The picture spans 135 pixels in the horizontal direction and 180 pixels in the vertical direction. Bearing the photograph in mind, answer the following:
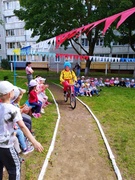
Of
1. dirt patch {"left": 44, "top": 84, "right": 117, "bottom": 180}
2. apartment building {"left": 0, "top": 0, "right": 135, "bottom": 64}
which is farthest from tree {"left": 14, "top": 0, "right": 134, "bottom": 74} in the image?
apartment building {"left": 0, "top": 0, "right": 135, "bottom": 64}

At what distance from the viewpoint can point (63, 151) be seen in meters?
4.18

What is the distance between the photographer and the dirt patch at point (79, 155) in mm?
3361

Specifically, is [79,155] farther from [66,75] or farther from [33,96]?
[66,75]

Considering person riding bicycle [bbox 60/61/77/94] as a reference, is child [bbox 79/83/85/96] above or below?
below

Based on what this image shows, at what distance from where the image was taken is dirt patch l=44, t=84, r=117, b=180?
336cm

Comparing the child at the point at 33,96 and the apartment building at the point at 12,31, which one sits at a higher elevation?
the apartment building at the point at 12,31

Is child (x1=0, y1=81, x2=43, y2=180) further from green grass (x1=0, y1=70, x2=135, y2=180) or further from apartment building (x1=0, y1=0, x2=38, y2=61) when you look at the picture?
apartment building (x1=0, y1=0, x2=38, y2=61)

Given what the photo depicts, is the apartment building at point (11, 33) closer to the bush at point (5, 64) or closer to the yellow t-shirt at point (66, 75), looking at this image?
the bush at point (5, 64)

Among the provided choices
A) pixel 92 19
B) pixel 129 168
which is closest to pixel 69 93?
pixel 129 168

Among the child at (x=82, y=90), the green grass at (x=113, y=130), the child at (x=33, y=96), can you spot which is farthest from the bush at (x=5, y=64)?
the child at (x=33, y=96)

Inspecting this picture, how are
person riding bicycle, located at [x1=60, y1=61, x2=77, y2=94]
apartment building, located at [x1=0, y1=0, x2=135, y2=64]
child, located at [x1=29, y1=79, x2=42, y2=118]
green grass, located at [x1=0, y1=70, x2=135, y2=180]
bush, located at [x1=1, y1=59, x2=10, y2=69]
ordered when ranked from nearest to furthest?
green grass, located at [x1=0, y1=70, x2=135, y2=180] → child, located at [x1=29, y1=79, x2=42, y2=118] → person riding bicycle, located at [x1=60, y1=61, x2=77, y2=94] → bush, located at [x1=1, y1=59, x2=10, y2=69] → apartment building, located at [x1=0, y1=0, x2=135, y2=64]

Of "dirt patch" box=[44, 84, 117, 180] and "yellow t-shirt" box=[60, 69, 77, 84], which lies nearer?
"dirt patch" box=[44, 84, 117, 180]

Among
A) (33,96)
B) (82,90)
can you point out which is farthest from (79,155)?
(82,90)

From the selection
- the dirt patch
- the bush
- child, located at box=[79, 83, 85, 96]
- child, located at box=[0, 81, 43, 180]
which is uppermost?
the bush
